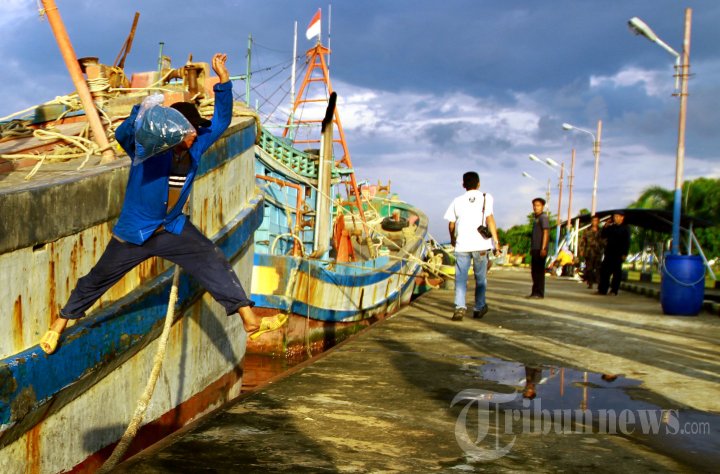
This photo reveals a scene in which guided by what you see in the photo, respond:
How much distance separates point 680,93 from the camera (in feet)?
45.6

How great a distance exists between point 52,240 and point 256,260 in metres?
6.76

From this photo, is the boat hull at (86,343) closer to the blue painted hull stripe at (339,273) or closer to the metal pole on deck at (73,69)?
the metal pole on deck at (73,69)

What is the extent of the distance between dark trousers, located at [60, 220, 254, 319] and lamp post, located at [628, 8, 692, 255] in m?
11.1

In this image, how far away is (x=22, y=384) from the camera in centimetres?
287

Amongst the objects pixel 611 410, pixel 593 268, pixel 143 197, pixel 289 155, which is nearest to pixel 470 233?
pixel 611 410

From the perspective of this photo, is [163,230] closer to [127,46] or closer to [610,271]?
[127,46]

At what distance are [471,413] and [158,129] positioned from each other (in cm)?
224

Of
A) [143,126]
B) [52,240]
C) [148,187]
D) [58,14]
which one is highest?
[58,14]

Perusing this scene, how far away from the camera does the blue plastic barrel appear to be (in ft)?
32.0

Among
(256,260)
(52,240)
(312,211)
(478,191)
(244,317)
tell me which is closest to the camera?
(52,240)

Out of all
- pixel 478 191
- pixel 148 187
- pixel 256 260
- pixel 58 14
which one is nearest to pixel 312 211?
pixel 256 260

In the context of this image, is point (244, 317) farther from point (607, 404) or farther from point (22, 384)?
point (607, 404)

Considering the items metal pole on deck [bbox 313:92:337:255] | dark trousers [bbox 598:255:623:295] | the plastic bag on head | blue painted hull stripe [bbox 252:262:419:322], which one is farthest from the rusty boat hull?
the plastic bag on head

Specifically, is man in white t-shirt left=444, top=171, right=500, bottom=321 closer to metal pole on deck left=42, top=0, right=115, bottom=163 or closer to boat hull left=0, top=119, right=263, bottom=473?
boat hull left=0, top=119, right=263, bottom=473
